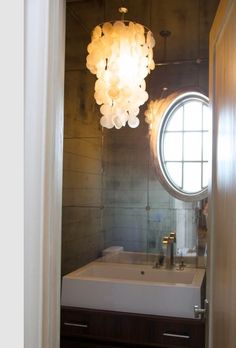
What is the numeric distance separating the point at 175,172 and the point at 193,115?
0.42 metres

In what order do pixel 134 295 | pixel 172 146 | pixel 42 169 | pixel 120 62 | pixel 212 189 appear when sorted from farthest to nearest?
pixel 172 146
pixel 134 295
pixel 120 62
pixel 212 189
pixel 42 169

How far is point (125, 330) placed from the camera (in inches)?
75.8

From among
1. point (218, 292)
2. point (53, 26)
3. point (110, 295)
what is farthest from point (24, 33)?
point (110, 295)

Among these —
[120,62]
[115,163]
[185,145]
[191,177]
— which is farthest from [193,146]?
[120,62]

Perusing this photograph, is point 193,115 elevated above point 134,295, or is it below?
above

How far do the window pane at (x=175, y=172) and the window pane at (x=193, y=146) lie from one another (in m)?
0.08

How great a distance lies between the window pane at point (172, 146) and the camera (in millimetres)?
2475

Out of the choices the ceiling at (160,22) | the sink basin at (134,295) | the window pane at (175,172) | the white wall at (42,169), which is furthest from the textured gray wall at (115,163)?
the white wall at (42,169)

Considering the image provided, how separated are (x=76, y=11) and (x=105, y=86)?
1007mm

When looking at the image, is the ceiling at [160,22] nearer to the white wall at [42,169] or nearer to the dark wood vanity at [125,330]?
the dark wood vanity at [125,330]

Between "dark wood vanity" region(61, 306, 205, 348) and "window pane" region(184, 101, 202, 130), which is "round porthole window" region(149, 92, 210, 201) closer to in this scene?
"window pane" region(184, 101, 202, 130)

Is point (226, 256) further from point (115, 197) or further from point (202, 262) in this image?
point (115, 197)

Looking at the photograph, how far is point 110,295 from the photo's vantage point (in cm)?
199

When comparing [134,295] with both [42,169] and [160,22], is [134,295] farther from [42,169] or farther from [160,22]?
[160,22]
